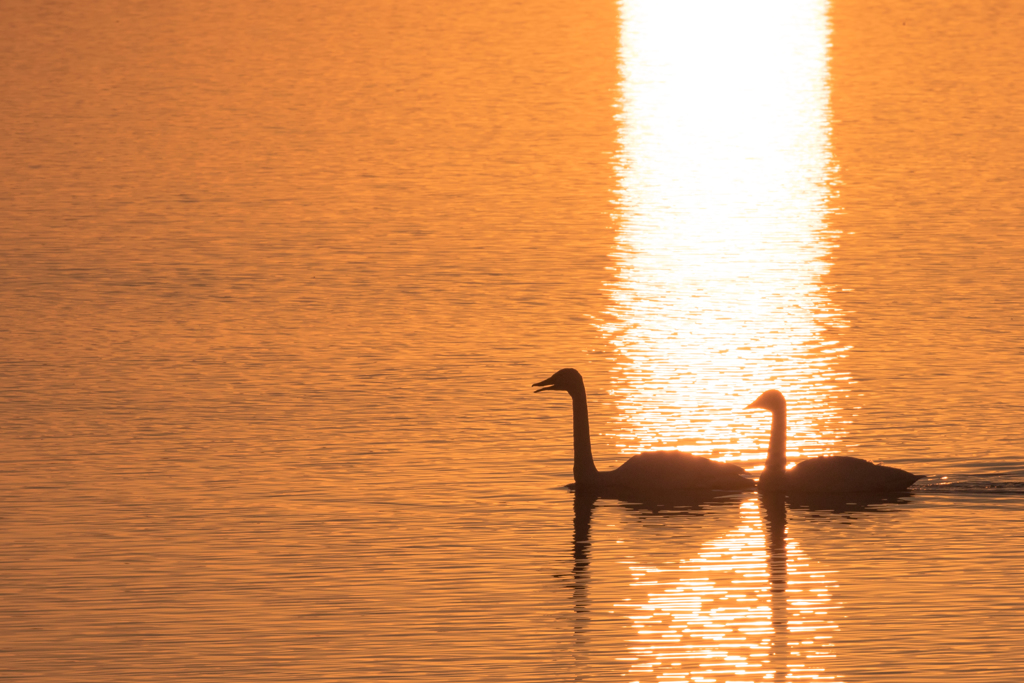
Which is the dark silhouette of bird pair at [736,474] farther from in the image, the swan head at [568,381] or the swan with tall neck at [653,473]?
the swan head at [568,381]

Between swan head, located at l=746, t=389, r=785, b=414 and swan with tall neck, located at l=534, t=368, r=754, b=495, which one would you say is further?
swan head, located at l=746, t=389, r=785, b=414

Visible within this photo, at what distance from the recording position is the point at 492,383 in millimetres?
24094

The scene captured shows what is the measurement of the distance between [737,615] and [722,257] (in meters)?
20.1

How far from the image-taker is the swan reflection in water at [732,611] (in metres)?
13.4

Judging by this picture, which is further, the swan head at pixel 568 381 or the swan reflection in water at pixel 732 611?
the swan head at pixel 568 381

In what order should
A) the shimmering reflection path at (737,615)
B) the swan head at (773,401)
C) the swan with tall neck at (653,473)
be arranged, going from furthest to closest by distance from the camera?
the swan head at (773,401)
the swan with tall neck at (653,473)
the shimmering reflection path at (737,615)

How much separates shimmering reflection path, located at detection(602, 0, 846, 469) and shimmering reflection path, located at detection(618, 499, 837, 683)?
415cm

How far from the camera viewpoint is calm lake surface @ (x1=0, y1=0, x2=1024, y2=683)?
14.4 metres

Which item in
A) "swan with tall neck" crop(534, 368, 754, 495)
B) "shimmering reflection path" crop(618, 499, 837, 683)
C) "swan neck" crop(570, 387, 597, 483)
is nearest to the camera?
"shimmering reflection path" crop(618, 499, 837, 683)

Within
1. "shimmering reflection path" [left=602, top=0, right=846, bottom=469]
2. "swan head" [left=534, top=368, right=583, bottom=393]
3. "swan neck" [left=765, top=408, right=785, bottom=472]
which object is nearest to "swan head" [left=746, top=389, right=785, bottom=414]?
"swan neck" [left=765, top=408, right=785, bottom=472]

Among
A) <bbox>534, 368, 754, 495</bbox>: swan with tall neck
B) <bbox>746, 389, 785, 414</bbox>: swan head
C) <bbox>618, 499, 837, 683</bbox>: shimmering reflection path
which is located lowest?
<bbox>618, 499, 837, 683</bbox>: shimmering reflection path

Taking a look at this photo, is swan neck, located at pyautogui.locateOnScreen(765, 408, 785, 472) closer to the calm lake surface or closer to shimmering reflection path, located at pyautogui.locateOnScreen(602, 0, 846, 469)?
the calm lake surface

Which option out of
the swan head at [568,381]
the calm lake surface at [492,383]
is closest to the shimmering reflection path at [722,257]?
the calm lake surface at [492,383]

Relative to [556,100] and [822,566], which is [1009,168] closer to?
[556,100]
